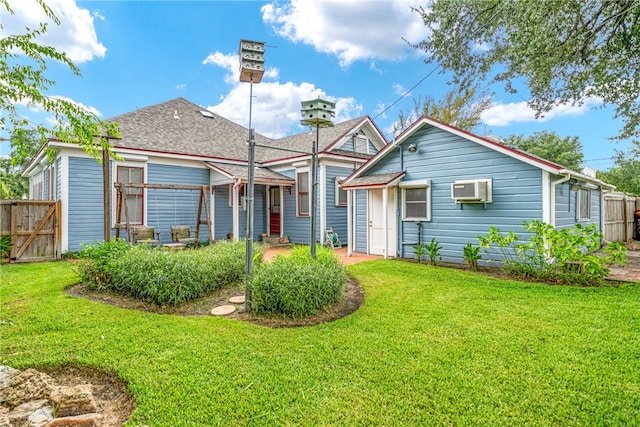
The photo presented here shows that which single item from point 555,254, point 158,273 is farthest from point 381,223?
point 158,273

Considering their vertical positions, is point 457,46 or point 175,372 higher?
point 457,46

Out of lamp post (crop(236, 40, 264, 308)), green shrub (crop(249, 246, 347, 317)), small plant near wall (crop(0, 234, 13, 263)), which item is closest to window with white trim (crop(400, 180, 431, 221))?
green shrub (crop(249, 246, 347, 317))

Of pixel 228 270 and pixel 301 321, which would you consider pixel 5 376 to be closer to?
pixel 301 321

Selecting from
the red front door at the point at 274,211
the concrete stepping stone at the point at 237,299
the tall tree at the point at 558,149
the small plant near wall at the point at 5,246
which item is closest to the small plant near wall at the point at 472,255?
the concrete stepping stone at the point at 237,299

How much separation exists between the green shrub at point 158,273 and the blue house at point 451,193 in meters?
4.50

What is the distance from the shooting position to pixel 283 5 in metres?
8.74

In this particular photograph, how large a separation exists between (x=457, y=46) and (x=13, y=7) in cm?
851

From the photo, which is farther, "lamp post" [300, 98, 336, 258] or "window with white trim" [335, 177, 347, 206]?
"window with white trim" [335, 177, 347, 206]

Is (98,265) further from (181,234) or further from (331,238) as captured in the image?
(331,238)

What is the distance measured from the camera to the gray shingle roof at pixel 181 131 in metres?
10.5

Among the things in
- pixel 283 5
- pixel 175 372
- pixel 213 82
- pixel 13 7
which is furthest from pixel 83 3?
pixel 175 372

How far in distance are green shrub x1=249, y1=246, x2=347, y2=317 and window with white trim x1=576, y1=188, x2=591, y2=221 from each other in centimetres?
737

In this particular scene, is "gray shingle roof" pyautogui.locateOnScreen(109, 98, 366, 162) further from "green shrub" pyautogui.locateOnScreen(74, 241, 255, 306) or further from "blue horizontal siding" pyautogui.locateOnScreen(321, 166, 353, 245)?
"green shrub" pyautogui.locateOnScreen(74, 241, 255, 306)

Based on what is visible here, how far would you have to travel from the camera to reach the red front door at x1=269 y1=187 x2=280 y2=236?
12.7 meters
